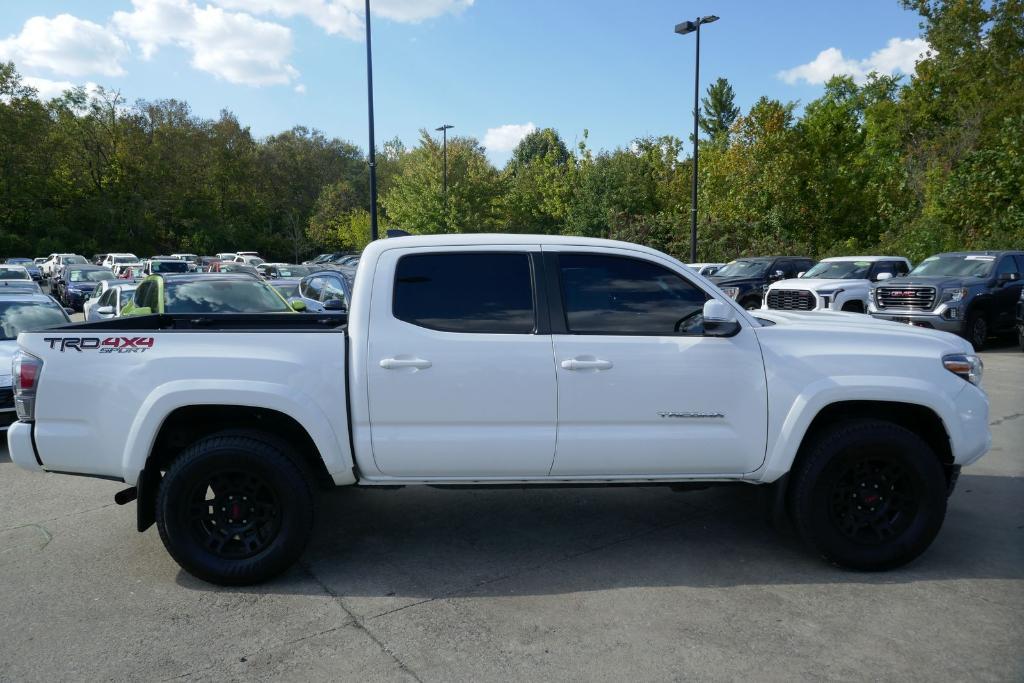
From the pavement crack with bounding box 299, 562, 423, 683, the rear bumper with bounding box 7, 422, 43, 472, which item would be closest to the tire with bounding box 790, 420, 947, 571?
the pavement crack with bounding box 299, 562, 423, 683

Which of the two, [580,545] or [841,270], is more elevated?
[841,270]

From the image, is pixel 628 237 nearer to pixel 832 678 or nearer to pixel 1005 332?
pixel 1005 332

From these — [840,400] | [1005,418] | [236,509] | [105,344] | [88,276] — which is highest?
[88,276]

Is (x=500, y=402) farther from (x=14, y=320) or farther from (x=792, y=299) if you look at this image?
(x=792, y=299)

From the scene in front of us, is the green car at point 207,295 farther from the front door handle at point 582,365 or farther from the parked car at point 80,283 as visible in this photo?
the parked car at point 80,283

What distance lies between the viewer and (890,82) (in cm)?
5519

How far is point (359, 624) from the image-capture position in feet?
12.4

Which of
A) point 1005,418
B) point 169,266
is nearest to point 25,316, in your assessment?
point 1005,418

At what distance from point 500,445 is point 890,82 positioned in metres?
61.1

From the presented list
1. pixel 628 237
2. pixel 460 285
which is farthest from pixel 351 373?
pixel 628 237

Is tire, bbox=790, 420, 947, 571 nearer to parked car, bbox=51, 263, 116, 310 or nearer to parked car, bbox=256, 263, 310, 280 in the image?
parked car, bbox=51, 263, 116, 310

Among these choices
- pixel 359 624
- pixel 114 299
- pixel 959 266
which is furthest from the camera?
pixel 959 266

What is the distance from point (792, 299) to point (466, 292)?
14.1m

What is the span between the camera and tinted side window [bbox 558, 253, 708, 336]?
14.1 ft
